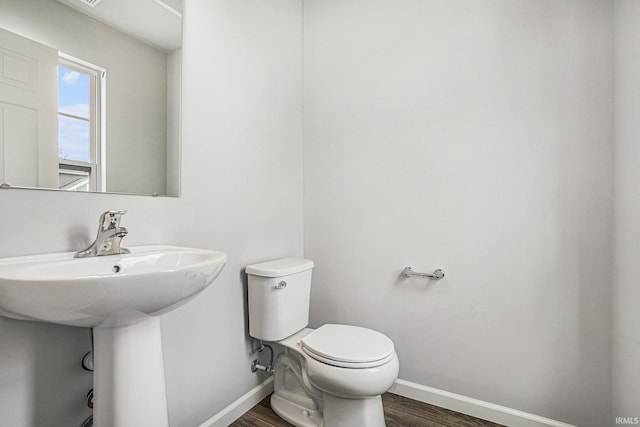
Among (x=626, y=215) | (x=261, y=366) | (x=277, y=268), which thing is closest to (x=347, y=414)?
(x=261, y=366)

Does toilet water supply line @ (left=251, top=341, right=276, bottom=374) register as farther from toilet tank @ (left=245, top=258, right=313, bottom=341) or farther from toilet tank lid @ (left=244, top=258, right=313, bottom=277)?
toilet tank lid @ (left=244, top=258, right=313, bottom=277)

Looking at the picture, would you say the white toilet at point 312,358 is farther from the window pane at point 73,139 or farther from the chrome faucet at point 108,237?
the window pane at point 73,139

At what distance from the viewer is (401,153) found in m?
1.79

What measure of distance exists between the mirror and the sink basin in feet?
0.91

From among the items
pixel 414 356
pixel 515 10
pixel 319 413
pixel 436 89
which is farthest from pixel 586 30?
pixel 319 413

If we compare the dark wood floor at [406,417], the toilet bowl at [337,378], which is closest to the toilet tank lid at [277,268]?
the toilet bowl at [337,378]

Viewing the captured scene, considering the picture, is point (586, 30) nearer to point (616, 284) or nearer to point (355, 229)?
point (616, 284)

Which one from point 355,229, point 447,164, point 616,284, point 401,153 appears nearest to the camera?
point 616,284

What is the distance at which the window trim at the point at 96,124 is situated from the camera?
1.07 meters

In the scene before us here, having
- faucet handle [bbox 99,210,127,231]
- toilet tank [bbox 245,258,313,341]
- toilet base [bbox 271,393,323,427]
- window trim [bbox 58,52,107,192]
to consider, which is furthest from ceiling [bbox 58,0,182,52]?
toilet base [bbox 271,393,323,427]

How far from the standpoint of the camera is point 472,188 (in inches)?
63.7

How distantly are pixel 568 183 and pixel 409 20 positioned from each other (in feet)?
3.85

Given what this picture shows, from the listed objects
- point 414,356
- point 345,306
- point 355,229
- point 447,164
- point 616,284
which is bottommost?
point 414,356

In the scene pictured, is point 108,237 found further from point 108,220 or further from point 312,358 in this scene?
point 312,358
